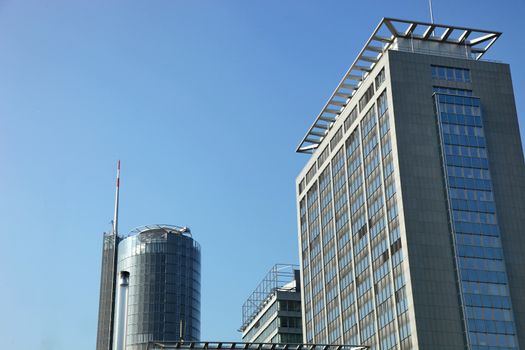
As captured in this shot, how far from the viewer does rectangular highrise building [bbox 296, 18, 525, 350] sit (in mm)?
100812

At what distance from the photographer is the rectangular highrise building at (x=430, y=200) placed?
100812mm

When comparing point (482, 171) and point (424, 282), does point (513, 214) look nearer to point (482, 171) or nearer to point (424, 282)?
point (482, 171)

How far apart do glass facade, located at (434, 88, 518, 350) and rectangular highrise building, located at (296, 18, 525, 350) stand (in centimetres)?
14

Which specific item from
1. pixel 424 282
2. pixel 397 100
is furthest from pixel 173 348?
pixel 397 100

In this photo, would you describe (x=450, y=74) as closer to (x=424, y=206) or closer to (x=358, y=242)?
(x=424, y=206)

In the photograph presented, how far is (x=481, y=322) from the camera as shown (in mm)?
99312

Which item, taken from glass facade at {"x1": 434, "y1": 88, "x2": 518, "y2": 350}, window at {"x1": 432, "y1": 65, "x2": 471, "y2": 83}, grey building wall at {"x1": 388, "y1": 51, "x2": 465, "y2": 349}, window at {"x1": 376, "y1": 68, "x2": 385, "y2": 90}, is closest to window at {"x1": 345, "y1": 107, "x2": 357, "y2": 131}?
window at {"x1": 376, "y1": 68, "x2": 385, "y2": 90}

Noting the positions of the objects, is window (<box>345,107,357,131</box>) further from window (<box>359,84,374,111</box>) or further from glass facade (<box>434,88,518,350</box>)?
glass facade (<box>434,88,518,350</box>)

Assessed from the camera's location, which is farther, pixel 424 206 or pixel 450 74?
pixel 450 74

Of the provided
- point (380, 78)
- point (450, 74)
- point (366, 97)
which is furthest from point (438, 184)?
point (366, 97)

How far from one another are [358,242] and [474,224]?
2106 cm

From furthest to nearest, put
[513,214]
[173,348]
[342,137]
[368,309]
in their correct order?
[342,137] → [368,309] → [513,214] → [173,348]

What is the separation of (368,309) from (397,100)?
99.9 ft

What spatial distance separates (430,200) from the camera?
348 feet
